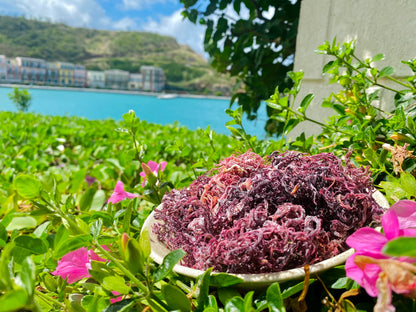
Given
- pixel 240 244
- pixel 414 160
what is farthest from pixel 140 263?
pixel 414 160

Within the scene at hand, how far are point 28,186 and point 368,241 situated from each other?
52cm

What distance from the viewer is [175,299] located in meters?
0.49

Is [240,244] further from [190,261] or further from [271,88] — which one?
[271,88]

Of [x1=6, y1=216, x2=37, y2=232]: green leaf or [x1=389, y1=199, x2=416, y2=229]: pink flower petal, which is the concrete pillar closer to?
[x1=389, y1=199, x2=416, y2=229]: pink flower petal

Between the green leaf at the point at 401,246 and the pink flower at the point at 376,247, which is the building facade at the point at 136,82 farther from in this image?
the green leaf at the point at 401,246

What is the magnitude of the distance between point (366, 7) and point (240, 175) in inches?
41.0

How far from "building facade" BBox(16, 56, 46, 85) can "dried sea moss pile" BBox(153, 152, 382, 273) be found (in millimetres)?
48498

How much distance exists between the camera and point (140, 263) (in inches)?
17.3

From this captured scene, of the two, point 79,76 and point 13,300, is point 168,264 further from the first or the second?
point 79,76

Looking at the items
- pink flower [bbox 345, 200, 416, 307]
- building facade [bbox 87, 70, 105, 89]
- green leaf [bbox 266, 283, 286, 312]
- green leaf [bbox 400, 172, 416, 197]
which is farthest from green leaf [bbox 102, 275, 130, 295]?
building facade [bbox 87, 70, 105, 89]

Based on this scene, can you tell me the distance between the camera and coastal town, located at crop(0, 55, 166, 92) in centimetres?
4256

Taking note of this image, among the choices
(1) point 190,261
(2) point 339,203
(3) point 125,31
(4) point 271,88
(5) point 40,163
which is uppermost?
(3) point 125,31

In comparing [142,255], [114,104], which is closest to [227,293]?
[142,255]

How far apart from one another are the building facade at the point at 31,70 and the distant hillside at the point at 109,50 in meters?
3.62
